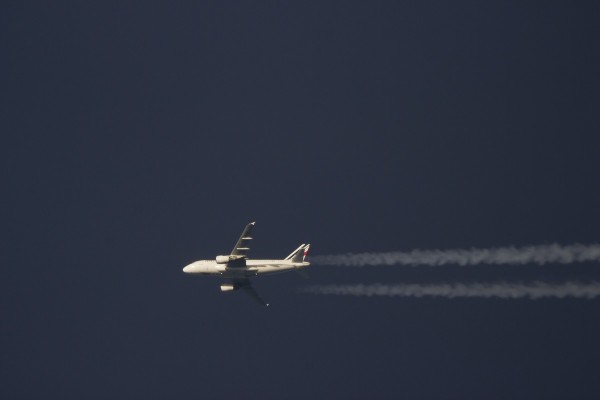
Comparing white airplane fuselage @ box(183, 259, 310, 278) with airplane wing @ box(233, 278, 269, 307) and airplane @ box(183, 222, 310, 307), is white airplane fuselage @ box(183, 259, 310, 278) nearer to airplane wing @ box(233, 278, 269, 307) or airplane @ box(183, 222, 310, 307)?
airplane @ box(183, 222, 310, 307)

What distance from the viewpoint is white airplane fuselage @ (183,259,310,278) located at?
70750 mm

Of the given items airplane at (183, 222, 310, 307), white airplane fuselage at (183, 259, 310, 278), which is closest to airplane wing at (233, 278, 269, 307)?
airplane at (183, 222, 310, 307)

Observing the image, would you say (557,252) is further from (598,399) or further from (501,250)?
(598,399)

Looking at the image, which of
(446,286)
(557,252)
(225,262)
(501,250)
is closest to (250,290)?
(225,262)

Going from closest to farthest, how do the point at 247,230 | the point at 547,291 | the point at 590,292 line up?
1. the point at 590,292
2. the point at 547,291
3. the point at 247,230

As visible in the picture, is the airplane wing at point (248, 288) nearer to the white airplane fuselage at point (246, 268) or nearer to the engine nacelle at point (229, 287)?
the engine nacelle at point (229, 287)

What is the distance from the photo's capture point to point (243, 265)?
72.0 metres

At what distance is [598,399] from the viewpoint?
253ft

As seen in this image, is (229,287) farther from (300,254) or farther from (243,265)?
(300,254)

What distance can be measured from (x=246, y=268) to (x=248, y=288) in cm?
464

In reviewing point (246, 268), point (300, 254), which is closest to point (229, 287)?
point (246, 268)

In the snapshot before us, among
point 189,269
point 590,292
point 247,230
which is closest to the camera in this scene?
point 590,292

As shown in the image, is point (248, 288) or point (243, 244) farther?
point (248, 288)

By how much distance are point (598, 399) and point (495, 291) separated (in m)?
18.8
